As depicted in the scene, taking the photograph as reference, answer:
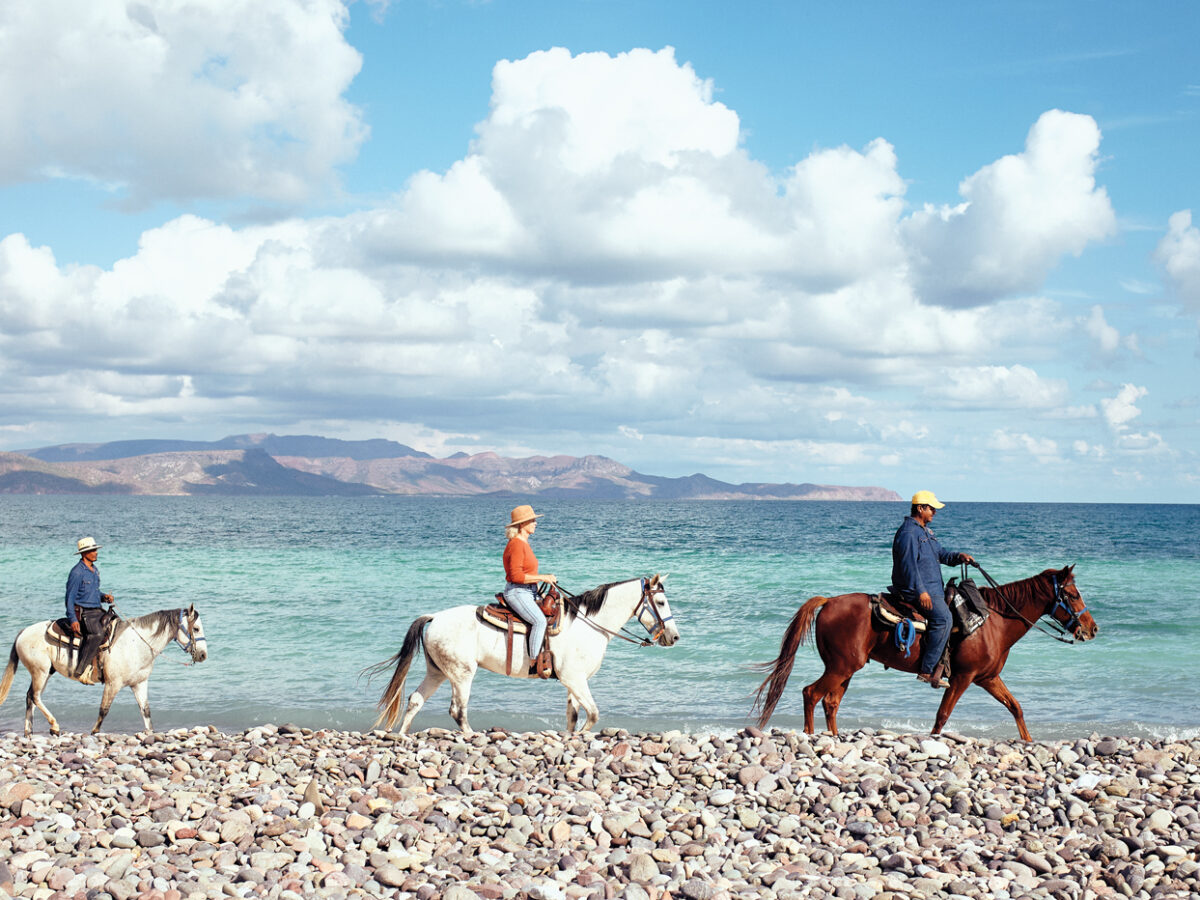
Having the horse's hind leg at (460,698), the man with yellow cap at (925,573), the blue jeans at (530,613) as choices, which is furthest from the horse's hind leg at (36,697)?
the man with yellow cap at (925,573)

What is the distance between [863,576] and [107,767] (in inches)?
1235

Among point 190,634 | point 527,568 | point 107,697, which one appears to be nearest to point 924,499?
point 527,568

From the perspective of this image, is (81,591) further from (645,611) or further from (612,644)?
(612,644)

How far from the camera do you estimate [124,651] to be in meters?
12.6

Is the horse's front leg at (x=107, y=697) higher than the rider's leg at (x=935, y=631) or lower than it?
lower

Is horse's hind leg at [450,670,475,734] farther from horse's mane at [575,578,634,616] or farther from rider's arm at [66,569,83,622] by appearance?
rider's arm at [66,569,83,622]

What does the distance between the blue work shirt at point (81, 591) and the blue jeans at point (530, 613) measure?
5506 millimetres

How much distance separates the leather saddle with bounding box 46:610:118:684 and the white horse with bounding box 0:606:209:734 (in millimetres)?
39

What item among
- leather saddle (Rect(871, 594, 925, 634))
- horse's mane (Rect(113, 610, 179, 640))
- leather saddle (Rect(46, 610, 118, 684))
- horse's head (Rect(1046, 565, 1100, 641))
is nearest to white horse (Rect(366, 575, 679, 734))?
leather saddle (Rect(871, 594, 925, 634))

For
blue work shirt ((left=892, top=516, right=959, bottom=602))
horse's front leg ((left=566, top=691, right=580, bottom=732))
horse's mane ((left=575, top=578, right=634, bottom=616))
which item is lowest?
horse's front leg ((left=566, top=691, right=580, bottom=732))

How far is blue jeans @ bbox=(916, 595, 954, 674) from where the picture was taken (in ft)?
34.8

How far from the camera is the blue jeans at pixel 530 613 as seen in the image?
419 inches

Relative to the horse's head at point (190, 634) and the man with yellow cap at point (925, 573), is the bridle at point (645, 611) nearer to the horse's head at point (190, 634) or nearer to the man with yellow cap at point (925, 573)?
the man with yellow cap at point (925, 573)

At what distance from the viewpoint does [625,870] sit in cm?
659
